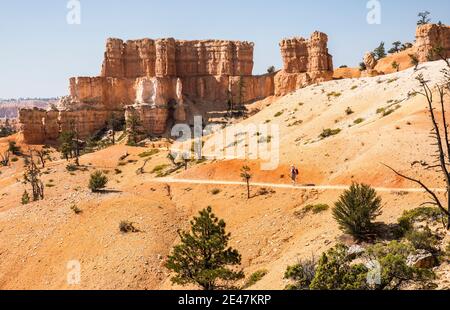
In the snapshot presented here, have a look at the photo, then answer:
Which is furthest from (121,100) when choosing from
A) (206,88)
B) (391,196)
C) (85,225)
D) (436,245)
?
(436,245)

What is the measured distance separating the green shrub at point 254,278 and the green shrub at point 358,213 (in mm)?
4205

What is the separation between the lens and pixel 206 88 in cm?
8538

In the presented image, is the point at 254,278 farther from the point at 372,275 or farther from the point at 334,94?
the point at 334,94

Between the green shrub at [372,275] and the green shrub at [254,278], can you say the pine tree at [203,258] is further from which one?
the green shrub at [372,275]

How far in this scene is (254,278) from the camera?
20.3m

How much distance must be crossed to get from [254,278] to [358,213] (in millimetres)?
5570

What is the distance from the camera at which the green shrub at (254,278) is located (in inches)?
784

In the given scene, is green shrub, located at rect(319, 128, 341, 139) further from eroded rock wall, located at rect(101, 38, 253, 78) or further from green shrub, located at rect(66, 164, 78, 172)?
eroded rock wall, located at rect(101, 38, 253, 78)

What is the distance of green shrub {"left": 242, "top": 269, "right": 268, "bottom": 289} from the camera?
19906mm

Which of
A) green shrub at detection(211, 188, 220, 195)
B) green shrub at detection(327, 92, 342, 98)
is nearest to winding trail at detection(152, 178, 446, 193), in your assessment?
green shrub at detection(211, 188, 220, 195)

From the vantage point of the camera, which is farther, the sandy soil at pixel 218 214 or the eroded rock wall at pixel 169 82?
the eroded rock wall at pixel 169 82

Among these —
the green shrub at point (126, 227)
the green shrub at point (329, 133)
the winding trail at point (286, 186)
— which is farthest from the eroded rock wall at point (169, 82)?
the green shrub at point (126, 227)

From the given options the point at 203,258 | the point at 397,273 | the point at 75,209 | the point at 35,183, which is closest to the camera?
the point at 397,273

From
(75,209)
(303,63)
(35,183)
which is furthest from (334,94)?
(75,209)
